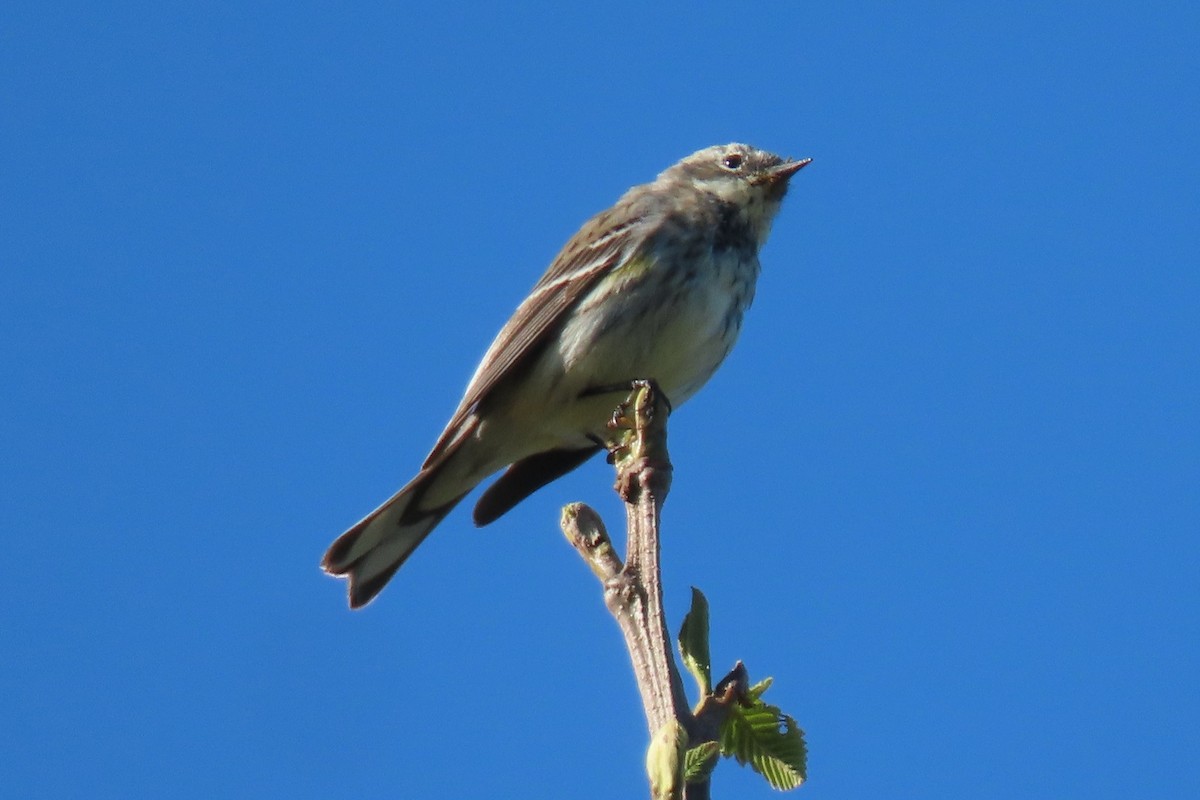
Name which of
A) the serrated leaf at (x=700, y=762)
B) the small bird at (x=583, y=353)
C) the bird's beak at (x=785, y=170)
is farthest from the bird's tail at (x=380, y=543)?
the serrated leaf at (x=700, y=762)

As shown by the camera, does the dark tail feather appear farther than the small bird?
Yes

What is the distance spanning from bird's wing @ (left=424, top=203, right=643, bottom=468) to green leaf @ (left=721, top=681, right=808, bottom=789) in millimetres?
5263

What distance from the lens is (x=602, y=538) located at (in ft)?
11.4

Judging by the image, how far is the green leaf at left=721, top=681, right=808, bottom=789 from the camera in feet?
9.87

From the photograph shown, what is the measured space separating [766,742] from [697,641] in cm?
25

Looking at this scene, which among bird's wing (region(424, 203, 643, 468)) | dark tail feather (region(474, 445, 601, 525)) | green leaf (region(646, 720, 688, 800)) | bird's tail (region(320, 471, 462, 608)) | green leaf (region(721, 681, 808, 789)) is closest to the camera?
green leaf (region(646, 720, 688, 800))

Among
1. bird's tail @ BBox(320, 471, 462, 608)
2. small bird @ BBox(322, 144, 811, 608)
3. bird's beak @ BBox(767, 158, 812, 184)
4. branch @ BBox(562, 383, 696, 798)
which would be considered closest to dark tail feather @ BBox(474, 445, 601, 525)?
small bird @ BBox(322, 144, 811, 608)

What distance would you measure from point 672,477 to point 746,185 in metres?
5.61

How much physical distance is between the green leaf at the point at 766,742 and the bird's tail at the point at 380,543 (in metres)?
4.74

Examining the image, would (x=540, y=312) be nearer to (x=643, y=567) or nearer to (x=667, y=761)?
(x=643, y=567)

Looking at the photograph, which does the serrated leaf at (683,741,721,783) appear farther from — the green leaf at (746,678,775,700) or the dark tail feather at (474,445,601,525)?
the dark tail feather at (474,445,601,525)

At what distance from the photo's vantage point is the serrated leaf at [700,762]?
8.43 ft

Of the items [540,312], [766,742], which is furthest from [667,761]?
[540,312]

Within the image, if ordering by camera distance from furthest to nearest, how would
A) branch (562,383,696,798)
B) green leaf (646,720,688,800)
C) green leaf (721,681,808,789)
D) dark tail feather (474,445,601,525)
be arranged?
1. dark tail feather (474,445,601,525)
2. green leaf (721,681,808,789)
3. branch (562,383,696,798)
4. green leaf (646,720,688,800)
